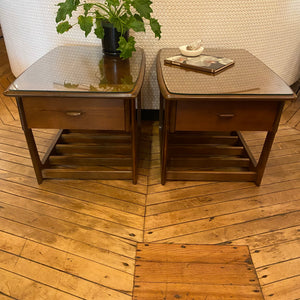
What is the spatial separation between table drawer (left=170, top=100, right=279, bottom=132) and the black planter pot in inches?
21.4

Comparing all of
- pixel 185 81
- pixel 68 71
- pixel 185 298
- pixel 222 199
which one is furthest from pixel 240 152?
pixel 68 71

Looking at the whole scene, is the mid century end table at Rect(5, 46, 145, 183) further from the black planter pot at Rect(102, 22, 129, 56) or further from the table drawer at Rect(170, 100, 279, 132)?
the table drawer at Rect(170, 100, 279, 132)

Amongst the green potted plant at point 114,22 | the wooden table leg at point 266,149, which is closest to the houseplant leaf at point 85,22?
the green potted plant at point 114,22

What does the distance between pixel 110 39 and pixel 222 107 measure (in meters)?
0.69

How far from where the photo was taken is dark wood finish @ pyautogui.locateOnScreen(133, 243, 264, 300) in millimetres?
893

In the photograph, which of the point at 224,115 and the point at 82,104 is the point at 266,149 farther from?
the point at 82,104

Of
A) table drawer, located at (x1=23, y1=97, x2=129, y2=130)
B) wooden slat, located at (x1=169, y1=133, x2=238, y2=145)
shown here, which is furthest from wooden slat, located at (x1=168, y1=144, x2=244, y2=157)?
table drawer, located at (x1=23, y1=97, x2=129, y2=130)

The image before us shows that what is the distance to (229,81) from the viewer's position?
1.14 m

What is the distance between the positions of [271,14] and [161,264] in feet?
5.23

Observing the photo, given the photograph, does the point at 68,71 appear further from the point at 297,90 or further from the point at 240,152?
the point at 297,90

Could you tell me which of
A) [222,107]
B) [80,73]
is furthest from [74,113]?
[222,107]

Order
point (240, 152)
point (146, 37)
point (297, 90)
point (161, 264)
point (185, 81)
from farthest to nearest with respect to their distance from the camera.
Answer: point (297, 90) < point (146, 37) < point (240, 152) < point (185, 81) < point (161, 264)

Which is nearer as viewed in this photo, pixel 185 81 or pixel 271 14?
pixel 185 81

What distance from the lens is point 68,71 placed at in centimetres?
123
